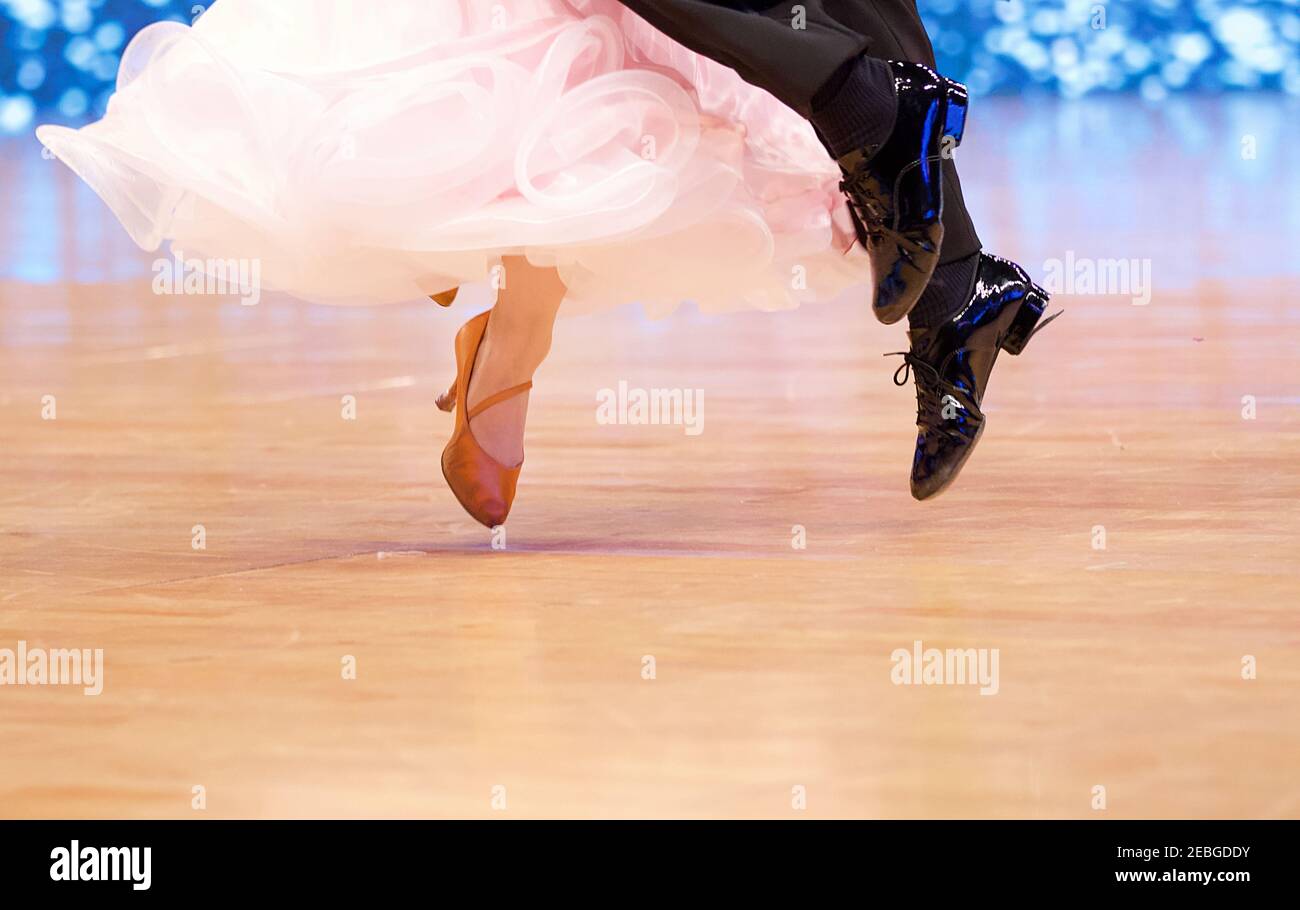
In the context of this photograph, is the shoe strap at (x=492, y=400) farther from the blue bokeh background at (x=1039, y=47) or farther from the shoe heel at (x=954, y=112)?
the blue bokeh background at (x=1039, y=47)

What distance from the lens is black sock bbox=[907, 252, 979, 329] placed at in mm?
2164

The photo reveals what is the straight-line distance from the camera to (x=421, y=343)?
4.01 meters

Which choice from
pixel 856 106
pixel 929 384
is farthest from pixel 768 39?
pixel 929 384

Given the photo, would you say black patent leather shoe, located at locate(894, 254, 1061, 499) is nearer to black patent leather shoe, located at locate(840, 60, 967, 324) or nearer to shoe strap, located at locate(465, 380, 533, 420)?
black patent leather shoe, located at locate(840, 60, 967, 324)

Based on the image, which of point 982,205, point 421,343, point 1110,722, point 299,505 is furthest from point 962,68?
point 1110,722

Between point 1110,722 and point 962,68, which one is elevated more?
point 962,68

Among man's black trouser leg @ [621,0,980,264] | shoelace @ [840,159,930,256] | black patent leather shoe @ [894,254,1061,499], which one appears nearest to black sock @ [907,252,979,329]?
black patent leather shoe @ [894,254,1061,499]

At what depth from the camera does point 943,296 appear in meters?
2.17

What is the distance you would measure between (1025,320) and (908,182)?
0.32 meters

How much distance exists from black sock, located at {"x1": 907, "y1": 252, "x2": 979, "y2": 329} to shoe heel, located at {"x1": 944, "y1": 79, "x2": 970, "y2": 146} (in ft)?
0.51

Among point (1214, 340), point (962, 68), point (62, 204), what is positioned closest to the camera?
point (1214, 340)

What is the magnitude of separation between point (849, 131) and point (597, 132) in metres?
0.24

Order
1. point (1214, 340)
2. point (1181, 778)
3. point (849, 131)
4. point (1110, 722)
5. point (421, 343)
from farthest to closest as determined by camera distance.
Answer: point (421, 343) → point (1214, 340) → point (849, 131) → point (1110, 722) → point (1181, 778)

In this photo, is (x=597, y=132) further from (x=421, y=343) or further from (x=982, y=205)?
(x=982, y=205)
